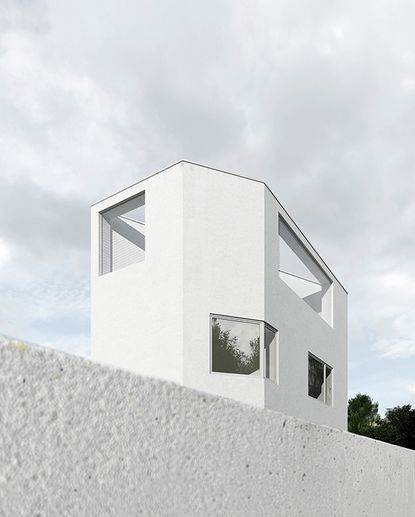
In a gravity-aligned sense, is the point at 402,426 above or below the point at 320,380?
below

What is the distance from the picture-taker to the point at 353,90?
69.3ft

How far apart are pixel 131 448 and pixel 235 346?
13.4m

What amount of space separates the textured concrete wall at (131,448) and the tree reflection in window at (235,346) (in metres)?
11.7

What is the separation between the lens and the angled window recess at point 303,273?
1870 centimetres

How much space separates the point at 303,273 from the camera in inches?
955

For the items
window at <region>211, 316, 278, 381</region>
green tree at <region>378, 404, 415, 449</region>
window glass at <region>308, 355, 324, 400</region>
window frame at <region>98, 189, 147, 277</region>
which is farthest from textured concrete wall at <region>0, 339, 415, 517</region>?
green tree at <region>378, 404, 415, 449</region>

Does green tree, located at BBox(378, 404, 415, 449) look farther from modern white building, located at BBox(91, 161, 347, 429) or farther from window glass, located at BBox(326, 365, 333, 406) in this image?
modern white building, located at BBox(91, 161, 347, 429)

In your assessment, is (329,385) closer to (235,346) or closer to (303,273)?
(303,273)

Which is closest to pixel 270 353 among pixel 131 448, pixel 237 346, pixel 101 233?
pixel 237 346

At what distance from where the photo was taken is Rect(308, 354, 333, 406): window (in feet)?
65.4

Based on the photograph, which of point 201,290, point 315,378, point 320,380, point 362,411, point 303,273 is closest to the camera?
point 201,290

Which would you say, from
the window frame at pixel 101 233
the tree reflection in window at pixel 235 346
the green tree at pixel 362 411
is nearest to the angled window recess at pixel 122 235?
the window frame at pixel 101 233

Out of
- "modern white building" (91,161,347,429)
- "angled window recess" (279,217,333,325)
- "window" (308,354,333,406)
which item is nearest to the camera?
"modern white building" (91,161,347,429)

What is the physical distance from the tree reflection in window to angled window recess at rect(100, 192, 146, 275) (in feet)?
11.2
